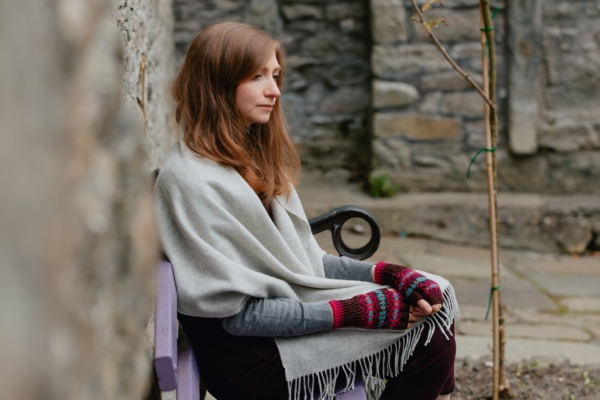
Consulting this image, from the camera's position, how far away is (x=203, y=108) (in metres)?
1.75

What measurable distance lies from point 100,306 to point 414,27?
4.27 meters

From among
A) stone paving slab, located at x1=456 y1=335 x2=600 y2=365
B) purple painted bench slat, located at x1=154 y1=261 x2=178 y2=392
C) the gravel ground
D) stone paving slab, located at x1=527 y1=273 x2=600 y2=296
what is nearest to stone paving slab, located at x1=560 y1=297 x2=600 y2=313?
stone paving slab, located at x1=527 y1=273 x2=600 y2=296

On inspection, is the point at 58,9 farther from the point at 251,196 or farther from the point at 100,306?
the point at 251,196

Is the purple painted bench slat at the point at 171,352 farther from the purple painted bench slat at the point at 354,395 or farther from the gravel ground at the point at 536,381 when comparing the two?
the gravel ground at the point at 536,381

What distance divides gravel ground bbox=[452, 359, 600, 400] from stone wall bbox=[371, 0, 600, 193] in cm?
224

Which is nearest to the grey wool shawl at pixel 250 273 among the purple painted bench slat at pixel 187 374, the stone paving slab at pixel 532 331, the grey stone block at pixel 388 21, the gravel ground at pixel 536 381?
the purple painted bench slat at pixel 187 374

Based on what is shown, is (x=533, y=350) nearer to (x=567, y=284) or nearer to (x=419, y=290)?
(x=567, y=284)

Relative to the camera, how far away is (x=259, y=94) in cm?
177

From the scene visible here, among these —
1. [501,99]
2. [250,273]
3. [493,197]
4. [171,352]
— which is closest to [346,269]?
[250,273]

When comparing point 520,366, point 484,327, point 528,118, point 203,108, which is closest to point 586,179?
point 528,118

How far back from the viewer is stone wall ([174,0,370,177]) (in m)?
4.88

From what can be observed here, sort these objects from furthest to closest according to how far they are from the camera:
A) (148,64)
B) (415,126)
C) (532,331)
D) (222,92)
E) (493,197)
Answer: (415,126)
(532,331)
(148,64)
(493,197)
(222,92)

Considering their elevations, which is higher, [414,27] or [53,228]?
[414,27]

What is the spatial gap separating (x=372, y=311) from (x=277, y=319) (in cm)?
24
